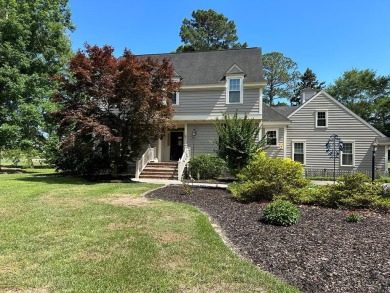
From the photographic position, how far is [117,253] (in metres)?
4.18

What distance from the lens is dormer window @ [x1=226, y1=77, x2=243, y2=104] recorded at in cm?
1728

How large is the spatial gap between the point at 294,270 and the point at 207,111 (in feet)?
47.1

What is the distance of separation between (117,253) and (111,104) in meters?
10.2

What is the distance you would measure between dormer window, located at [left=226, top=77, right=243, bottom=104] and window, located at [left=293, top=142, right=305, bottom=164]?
5.68 metres

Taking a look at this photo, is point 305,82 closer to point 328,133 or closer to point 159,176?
point 328,133

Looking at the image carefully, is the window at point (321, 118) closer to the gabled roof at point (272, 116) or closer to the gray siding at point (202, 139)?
the gabled roof at point (272, 116)

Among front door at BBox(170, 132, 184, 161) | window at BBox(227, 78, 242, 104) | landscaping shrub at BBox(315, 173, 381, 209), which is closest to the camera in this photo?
landscaping shrub at BBox(315, 173, 381, 209)

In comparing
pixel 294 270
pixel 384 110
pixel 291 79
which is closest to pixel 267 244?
pixel 294 270

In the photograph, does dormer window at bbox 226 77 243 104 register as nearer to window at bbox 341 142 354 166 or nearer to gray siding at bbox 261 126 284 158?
gray siding at bbox 261 126 284 158

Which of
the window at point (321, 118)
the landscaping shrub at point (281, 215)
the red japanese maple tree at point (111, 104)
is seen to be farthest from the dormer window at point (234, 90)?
the landscaping shrub at point (281, 215)

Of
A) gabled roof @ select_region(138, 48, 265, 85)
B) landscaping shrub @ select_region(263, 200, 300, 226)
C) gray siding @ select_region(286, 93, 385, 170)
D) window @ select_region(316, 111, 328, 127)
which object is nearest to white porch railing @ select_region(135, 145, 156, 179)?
gabled roof @ select_region(138, 48, 265, 85)

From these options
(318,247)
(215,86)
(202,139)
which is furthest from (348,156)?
(318,247)

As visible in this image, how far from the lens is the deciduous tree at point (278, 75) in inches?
1694

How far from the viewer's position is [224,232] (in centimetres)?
547
